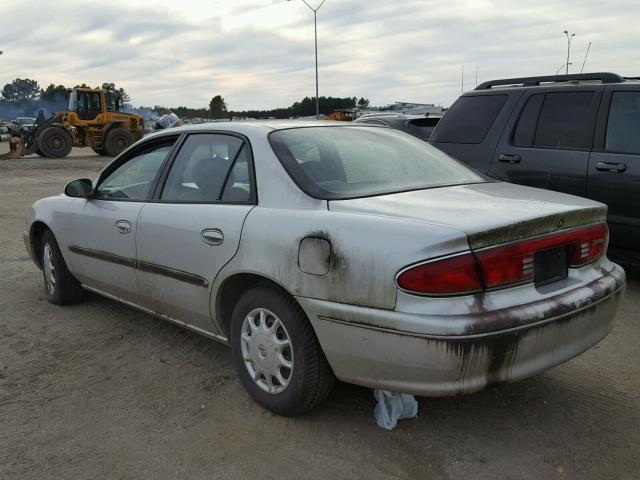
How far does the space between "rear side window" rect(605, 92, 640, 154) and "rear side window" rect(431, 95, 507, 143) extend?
41.5 inches

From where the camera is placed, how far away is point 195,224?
335 cm

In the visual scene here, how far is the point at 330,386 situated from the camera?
2.90 m

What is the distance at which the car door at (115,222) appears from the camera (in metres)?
3.89

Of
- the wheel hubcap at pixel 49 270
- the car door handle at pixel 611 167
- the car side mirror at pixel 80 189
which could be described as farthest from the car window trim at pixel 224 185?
the car door handle at pixel 611 167

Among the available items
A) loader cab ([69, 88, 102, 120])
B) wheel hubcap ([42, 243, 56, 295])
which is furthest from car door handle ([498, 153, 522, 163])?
loader cab ([69, 88, 102, 120])

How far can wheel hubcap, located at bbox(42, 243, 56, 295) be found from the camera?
16.1 feet

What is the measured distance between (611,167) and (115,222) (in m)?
3.86

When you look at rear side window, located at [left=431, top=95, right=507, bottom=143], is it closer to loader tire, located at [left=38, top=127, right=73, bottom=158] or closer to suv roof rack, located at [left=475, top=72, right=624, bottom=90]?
suv roof rack, located at [left=475, top=72, right=624, bottom=90]

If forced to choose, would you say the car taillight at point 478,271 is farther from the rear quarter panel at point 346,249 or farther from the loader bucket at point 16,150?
the loader bucket at point 16,150

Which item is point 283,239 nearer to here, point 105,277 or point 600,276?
point 600,276

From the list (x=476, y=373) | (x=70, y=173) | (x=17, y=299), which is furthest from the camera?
(x=70, y=173)

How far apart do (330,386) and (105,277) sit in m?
2.05

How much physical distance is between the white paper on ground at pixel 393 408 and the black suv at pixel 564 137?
117 inches

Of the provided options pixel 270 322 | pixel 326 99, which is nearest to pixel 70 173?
pixel 270 322
